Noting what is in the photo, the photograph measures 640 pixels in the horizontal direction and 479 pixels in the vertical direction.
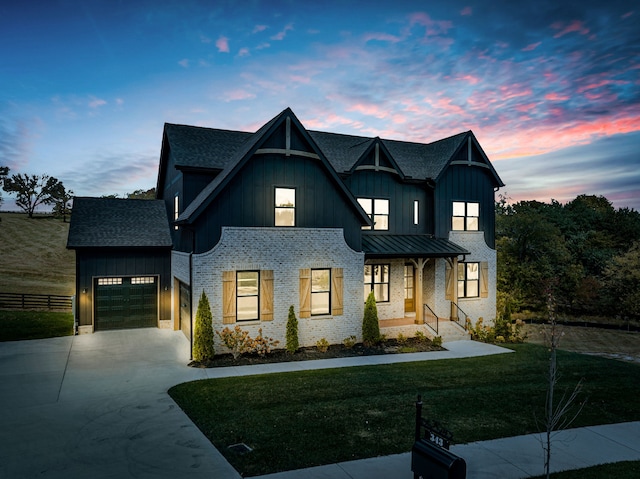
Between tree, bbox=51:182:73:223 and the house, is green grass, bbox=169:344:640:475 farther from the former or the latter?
tree, bbox=51:182:73:223

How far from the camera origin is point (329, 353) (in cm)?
1727

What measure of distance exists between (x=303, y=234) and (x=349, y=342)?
4878 mm

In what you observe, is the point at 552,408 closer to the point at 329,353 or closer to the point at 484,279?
the point at 329,353

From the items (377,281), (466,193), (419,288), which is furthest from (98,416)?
(466,193)

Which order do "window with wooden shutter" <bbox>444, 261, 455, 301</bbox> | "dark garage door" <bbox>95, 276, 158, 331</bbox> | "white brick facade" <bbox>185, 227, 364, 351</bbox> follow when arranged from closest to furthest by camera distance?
"white brick facade" <bbox>185, 227, 364, 351</bbox>, "dark garage door" <bbox>95, 276, 158, 331</bbox>, "window with wooden shutter" <bbox>444, 261, 455, 301</bbox>

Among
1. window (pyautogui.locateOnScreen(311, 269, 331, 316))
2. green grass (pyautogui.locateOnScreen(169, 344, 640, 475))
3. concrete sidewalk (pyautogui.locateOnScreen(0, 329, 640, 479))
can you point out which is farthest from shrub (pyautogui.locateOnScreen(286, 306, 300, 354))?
green grass (pyautogui.locateOnScreen(169, 344, 640, 475))

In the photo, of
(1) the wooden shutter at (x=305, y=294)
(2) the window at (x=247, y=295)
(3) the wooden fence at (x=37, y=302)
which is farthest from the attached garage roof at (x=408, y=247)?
(3) the wooden fence at (x=37, y=302)

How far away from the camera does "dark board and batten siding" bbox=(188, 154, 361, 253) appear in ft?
54.5

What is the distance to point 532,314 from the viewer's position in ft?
121

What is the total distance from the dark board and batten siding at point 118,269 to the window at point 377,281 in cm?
992

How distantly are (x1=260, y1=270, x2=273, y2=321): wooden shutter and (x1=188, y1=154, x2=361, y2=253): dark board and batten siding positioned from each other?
2031 millimetres

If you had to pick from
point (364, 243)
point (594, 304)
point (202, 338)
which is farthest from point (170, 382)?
point (594, 304)

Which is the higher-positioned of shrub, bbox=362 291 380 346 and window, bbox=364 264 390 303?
window, bbox=364 264 390 303

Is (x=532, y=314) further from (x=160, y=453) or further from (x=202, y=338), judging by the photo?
(x=160, y=453)
